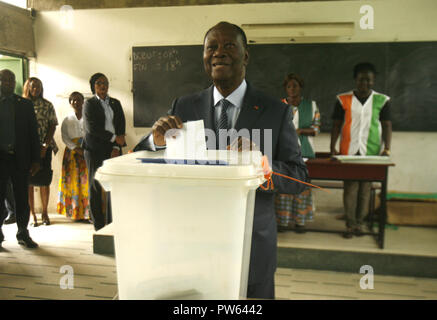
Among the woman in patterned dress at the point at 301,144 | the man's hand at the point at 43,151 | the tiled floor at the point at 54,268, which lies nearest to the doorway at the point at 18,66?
the man's hand at the point at 43,151

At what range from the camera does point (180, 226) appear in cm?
60

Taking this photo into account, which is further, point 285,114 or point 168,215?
point 285,114

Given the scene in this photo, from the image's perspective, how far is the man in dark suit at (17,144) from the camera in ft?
9.52

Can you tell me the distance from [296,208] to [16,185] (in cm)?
243

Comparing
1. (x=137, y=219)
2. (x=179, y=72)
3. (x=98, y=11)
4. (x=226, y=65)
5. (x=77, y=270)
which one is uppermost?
(x=98, y=11)

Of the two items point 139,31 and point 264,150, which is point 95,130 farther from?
point 264,150

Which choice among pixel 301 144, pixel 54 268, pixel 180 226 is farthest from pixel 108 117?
pixel 180 226

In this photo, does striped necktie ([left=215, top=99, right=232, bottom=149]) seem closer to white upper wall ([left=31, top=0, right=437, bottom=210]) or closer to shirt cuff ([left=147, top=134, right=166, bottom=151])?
shirt cuff ([left=147, top=134, right=166, bottom=151])

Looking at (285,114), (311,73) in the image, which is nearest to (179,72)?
(311,73)

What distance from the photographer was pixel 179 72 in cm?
409

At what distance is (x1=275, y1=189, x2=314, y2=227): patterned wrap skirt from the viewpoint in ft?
10.2

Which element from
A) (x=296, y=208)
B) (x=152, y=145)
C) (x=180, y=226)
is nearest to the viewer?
(x=180, y=226)

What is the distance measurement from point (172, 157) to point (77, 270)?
2.36 m

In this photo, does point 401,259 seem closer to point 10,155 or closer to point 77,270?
point 77,270
